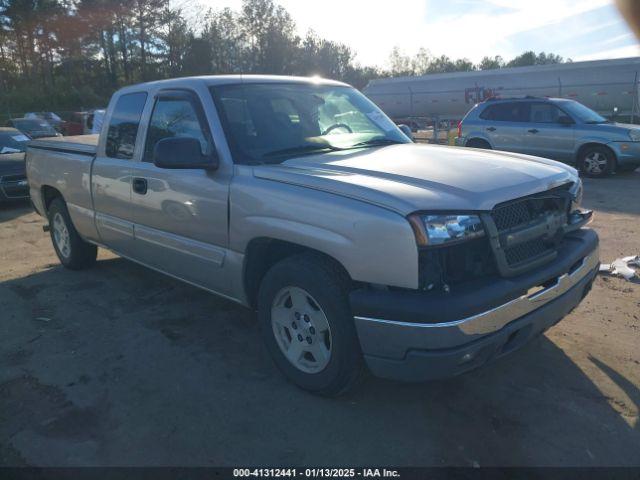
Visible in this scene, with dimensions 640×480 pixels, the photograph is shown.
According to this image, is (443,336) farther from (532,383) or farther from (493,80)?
(493,80)

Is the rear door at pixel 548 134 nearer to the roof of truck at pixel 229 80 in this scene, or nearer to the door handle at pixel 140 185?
the roof of truck at pixel 229 80

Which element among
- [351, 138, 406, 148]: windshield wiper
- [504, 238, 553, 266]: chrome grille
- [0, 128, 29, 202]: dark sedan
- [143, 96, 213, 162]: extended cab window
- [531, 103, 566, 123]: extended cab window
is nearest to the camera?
[504, 238, 553, 266]: chrome grille

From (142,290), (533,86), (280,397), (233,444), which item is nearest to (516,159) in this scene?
(280,397)

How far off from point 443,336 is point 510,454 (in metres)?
0.76

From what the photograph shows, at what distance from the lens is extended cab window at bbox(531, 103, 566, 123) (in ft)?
40.1

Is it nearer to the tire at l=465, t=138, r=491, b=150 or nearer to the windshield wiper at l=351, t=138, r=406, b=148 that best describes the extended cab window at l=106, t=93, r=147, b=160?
the windshield wiper at l=351, t=138, r=406, b=148

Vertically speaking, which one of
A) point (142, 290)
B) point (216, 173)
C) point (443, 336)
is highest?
point (216, 173)

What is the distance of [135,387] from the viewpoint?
3549 millimetres

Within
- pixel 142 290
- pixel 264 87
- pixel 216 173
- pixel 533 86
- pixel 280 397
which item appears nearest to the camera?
pixel 280 397

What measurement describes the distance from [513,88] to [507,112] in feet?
40.2

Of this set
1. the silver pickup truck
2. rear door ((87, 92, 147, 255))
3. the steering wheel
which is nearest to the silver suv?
the silver pickup truck

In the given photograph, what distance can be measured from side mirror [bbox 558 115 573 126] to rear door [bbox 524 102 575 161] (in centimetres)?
2

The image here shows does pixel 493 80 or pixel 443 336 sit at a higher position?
pixel 493 80

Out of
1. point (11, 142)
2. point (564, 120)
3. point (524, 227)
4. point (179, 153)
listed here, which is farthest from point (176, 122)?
point (564, 120)
